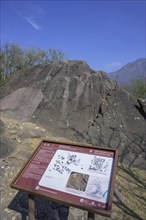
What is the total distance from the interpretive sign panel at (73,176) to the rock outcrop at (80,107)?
12.3 feet

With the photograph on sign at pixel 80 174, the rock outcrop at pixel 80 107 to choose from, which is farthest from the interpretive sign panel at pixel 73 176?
the rock outcrop at pixel 80 107

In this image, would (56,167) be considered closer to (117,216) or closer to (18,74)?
(117,216)

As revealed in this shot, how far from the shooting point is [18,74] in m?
9.52

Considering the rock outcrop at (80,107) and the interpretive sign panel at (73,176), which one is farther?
the rock outcrop at (80,107)

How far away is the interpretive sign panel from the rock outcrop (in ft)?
12.3

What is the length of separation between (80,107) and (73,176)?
4.99 m

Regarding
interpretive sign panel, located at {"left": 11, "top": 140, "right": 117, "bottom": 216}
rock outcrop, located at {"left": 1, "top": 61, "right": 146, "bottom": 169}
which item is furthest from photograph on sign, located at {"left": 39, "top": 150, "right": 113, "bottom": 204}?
rock outcrop, located at {"left": 1, "top": 61, "right": 146, "bottom": 169}

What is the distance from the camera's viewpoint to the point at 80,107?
26.1 feet

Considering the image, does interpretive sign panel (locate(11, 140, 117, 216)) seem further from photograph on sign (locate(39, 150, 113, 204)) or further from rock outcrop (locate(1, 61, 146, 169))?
rock outcrop (locate(1, 61, 146, 169))

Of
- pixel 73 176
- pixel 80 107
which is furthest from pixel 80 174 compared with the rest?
pixel 80 107

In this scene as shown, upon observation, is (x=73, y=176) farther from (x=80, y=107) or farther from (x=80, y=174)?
(x=80, y=107)

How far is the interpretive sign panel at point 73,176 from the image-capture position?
108 inches

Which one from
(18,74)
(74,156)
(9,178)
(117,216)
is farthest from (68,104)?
(74,156)

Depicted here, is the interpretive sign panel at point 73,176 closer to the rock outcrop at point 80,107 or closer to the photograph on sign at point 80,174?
the photograph on sign at point 80,174
